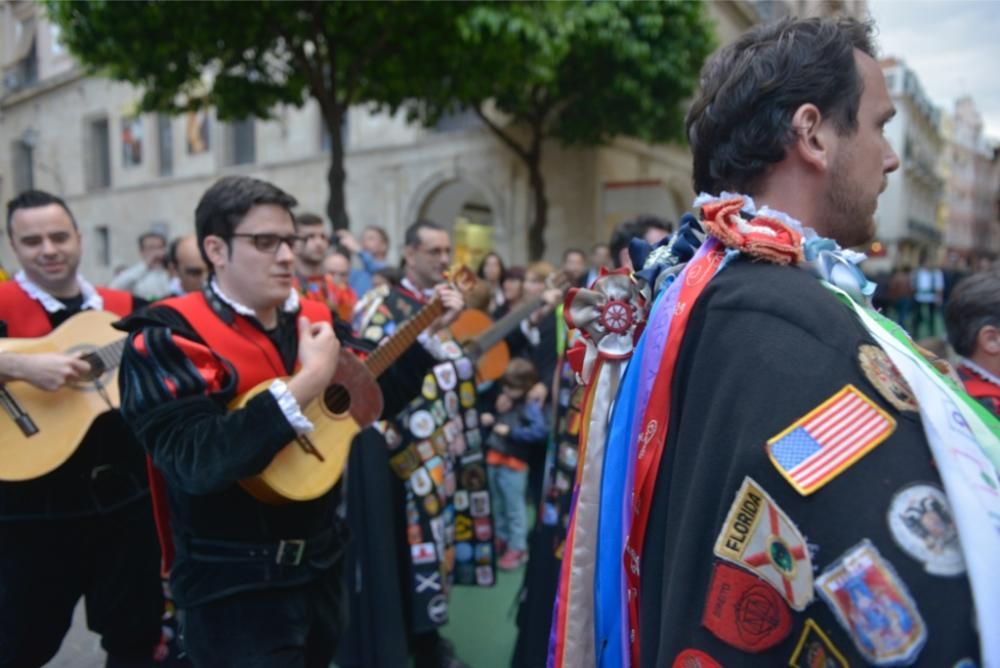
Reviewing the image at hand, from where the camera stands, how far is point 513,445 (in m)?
4.74

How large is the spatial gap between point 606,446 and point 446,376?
86.0 inches

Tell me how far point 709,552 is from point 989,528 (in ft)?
1.06

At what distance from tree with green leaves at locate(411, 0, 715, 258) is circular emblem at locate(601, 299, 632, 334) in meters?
7.58

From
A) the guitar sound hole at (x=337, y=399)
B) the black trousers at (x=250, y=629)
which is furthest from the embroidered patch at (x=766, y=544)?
the guitar sound hole at (x=337, y=399)

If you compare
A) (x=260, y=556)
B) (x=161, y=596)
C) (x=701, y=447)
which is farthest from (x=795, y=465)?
(x=161, y=596)

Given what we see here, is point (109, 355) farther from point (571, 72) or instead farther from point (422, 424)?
point (571, 72)

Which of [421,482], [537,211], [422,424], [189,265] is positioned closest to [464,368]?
[422,424]

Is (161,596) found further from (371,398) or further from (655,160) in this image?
(655,160)

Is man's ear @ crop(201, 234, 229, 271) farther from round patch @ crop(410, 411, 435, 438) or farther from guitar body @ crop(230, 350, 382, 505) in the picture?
round patch @ crop(410, 411, 435, 438)

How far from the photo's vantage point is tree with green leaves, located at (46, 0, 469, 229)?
8281mm

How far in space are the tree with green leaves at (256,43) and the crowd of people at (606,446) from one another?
6062mm

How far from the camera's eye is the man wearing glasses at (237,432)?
1785 mm

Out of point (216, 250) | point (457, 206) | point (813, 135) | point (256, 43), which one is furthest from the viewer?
point (457, 206)

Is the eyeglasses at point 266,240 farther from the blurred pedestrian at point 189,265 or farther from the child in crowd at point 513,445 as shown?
the child in crowd at point 513,445
